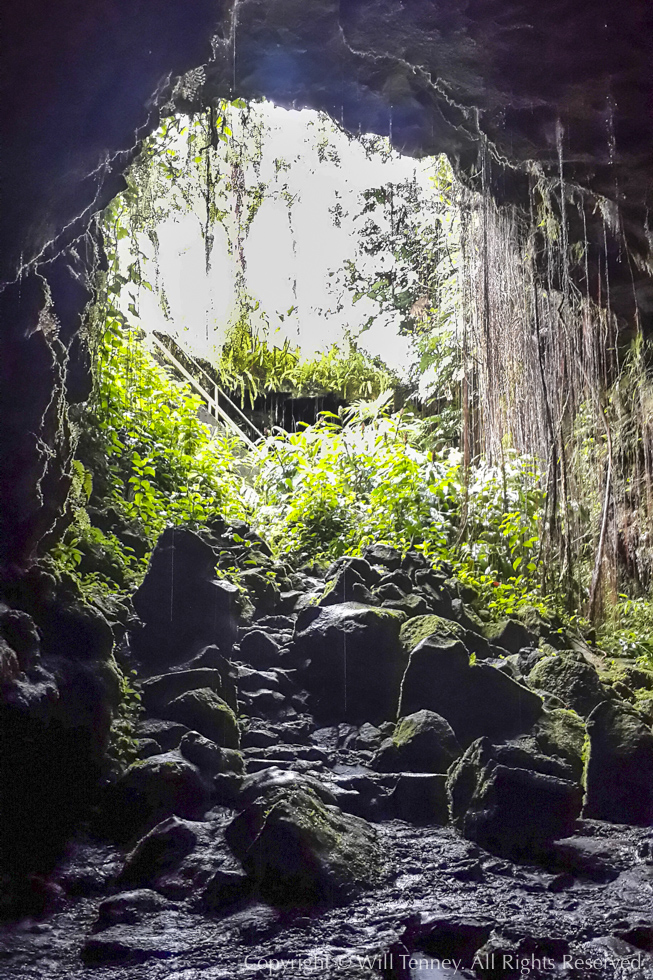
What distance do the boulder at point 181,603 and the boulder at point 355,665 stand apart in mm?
795

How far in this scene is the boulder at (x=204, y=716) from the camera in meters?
4.36

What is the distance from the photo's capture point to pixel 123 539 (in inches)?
255

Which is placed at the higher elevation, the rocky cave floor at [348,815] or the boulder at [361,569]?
the boulder at [361,569]

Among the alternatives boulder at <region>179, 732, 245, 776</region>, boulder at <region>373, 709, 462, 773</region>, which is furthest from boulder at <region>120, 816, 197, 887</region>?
boulder at <region>373, 709, 462, 773</region>

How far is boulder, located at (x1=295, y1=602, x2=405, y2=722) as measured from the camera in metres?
5.26

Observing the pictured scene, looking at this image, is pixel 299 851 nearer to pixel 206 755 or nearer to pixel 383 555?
pixel 206 755

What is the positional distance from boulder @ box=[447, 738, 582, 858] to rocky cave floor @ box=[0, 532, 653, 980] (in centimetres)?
1

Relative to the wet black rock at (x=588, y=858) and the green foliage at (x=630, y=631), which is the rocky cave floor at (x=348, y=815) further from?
the green foliage at (x=630, y=631)

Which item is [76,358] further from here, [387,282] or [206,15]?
[387,282]

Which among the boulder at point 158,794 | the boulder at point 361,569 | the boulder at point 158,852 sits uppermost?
the boulder at point 361,569

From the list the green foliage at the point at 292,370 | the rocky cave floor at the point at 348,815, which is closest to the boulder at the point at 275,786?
the rocky cave floor at the point at 348,815

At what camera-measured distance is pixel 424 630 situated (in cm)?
542

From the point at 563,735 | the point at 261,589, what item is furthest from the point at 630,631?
the point at 261,589

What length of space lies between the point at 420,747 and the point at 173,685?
5.68 feet
